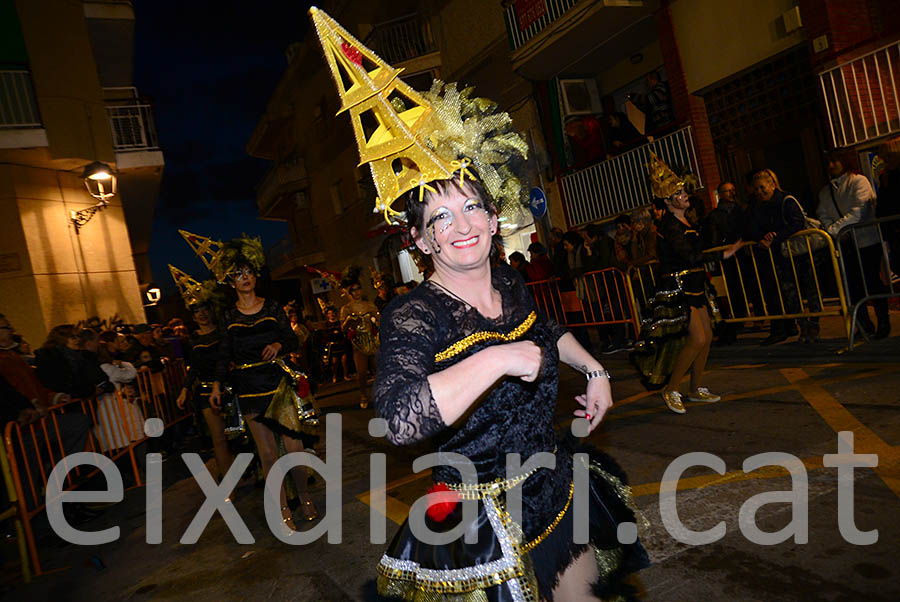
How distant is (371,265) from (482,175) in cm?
2436

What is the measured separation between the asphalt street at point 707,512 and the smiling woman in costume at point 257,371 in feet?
2.34

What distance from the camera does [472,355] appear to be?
169 cm

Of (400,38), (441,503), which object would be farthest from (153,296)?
(441,503)

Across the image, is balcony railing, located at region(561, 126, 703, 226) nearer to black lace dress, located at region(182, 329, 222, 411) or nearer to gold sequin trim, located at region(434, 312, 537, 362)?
black lace dress, located at region(182, 329, 222, 411)

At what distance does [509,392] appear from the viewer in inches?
77.4

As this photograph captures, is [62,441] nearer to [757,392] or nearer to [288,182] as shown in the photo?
[757,392]

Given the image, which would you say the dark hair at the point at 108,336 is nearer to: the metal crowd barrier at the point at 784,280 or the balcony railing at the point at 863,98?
the metal crowd barrier at the point at 784,280

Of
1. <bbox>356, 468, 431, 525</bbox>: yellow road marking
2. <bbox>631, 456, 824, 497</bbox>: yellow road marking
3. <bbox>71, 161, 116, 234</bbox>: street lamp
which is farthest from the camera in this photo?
<bbox>71, 161, 116, 234</bbox>: street lamp

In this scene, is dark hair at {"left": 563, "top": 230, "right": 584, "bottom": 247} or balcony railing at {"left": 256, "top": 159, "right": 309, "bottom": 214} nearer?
dark hair at {"left": 563, "top": 230, "right": 584, "bottom": 247}

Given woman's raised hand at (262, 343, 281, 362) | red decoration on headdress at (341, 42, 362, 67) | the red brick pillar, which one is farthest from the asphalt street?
the red brick pillar

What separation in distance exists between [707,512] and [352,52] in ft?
10.5

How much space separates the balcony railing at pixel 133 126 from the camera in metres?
15.1

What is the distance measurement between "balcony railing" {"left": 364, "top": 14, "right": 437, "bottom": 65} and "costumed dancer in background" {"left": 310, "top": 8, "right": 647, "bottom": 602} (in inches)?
730

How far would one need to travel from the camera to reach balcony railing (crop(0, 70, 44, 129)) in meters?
12.0
